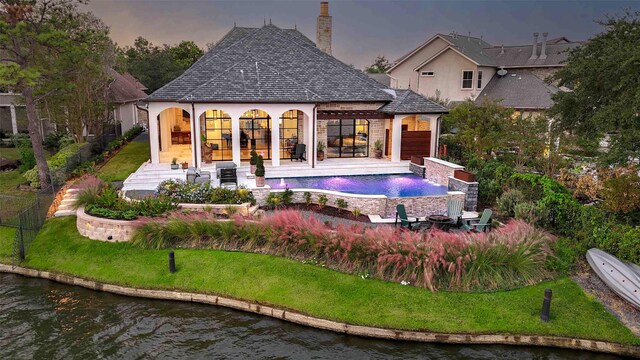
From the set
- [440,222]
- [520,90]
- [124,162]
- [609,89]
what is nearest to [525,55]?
[520,90]

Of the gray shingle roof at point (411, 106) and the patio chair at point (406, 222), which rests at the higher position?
the gray shingle roof at point (411, 106)

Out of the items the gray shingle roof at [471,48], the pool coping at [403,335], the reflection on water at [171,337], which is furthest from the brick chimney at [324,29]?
the reflection on water at [171,337]

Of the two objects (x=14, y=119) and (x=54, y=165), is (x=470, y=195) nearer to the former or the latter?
(x=54, y=165)

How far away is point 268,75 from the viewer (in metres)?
23.7

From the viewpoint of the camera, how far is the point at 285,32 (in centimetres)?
2873

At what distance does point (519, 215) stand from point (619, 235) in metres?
3.67

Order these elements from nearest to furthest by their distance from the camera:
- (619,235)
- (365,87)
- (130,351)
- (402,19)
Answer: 1. (130,351)
2. (619,235)
3. (365,87)
4. (402,19)

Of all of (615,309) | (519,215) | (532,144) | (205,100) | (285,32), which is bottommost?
(615,309)

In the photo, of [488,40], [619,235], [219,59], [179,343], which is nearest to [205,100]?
[219,59]

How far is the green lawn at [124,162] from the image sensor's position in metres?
21.6

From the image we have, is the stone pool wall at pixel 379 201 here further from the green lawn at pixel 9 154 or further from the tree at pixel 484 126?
the green lawn at pixel 9 154

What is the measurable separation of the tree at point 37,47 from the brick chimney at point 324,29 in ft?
48.4

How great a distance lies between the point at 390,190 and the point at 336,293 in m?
7.96

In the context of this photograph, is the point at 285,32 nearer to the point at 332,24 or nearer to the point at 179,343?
the point at 332,24
